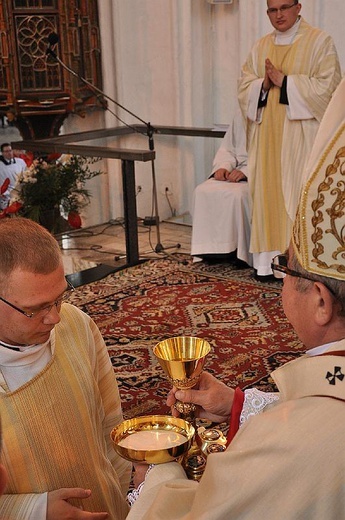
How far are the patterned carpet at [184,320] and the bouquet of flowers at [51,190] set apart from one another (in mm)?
1077

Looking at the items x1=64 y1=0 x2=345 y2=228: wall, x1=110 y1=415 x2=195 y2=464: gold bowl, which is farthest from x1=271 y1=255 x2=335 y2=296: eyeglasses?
x1=64 y1=0 x2=345 y2=228: wall

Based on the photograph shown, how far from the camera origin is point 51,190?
27.2ft

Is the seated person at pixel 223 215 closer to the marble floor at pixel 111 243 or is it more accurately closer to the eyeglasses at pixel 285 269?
the marble floor at pixel 111 243

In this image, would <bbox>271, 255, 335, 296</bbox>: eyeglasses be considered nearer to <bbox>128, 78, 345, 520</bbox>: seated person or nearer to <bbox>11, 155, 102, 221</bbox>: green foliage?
<bbox>128, 78, 345, 520</bbox>: seated person

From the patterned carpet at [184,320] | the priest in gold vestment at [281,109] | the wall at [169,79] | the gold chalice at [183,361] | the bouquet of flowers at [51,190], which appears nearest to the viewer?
the gold chalice at [183,361]

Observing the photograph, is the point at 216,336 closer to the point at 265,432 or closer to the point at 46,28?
the point at 265,432

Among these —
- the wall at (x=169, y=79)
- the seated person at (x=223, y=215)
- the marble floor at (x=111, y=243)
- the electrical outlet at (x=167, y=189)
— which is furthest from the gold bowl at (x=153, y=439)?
the electrical outlet at (x=167, y=189)

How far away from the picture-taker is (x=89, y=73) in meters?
10.1

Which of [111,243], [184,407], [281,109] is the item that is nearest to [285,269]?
[184,407]

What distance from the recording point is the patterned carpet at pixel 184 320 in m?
5.35

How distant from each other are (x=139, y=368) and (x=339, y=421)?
13.1 feet

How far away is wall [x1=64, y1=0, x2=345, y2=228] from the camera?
33.2ft

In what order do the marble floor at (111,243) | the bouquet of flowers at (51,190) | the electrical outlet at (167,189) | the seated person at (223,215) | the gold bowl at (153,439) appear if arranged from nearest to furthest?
the gold bowl at (153,439) < the seated person at (223,215) < the bouquet of flowers at (51,190) < the marble floor at (111,243) < the electrical outlet at (167,189)

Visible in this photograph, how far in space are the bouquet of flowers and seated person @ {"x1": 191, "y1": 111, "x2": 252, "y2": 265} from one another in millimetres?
1349
